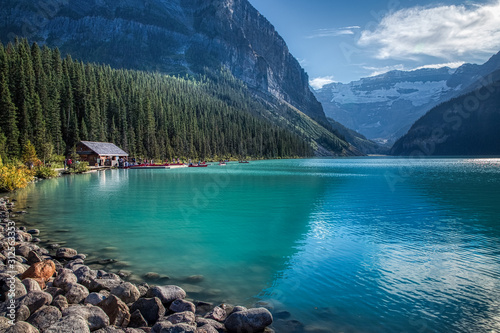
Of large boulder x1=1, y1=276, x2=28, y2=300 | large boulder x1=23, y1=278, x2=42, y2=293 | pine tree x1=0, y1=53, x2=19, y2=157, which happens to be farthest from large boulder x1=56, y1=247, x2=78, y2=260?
pine tree x1=0, y1=53, x2=19, y2=157

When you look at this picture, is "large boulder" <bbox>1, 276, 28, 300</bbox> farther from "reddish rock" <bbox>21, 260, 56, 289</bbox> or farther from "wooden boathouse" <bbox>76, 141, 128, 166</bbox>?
"wooden boathouse" <bbox>76, 141, 128, 166</bbox>

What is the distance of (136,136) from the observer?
116 m

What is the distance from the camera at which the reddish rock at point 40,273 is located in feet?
34.5

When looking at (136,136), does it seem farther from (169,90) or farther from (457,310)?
(457,310)

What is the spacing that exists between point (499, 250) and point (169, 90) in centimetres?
18128

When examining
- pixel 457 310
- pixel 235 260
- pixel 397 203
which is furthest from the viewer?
pixel 397 203

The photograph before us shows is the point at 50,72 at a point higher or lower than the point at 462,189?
higher

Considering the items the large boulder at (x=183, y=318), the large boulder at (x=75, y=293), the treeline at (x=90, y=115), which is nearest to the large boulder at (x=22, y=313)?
the large boulder at (x=75, y=293)

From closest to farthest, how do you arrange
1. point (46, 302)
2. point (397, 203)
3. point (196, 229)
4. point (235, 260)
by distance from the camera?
1. point (46, 302)
2. point (235, 260)
3. point (196, 229)
4. point (397, 203)

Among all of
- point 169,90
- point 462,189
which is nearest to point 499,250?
point 462,189

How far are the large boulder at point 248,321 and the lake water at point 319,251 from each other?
0.45 m

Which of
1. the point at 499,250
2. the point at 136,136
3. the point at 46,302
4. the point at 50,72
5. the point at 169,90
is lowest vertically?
the point at 499,250

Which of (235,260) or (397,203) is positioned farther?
(397,203)

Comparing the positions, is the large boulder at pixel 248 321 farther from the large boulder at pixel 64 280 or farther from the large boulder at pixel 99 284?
the large boulder at pixel 64 280
